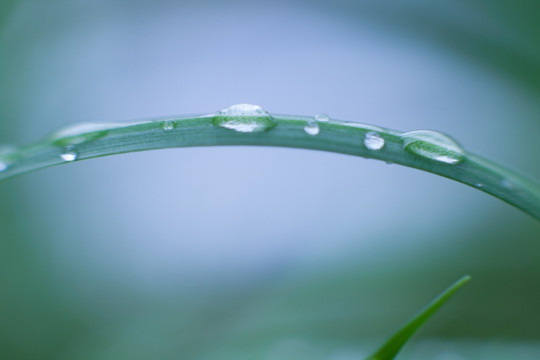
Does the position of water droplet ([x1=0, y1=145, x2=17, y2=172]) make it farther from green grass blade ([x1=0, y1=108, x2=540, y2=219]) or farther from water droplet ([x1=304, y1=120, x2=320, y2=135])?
water droplet ([x1=304, y1=120, x2=320, y2=135])

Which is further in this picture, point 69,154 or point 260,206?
point 260,206

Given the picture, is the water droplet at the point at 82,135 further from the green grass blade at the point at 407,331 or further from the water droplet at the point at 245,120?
the green grass blade at the point at 407,331

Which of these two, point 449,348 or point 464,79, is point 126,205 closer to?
point 464,79

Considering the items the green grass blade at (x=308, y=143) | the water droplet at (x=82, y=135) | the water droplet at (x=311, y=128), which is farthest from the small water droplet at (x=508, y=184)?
the water droplet at (x=82, y=135)

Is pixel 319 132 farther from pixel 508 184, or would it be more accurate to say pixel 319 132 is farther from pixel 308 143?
pixel 508 184

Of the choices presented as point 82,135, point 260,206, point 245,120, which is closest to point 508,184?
point 245,120

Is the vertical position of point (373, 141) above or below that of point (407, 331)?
above

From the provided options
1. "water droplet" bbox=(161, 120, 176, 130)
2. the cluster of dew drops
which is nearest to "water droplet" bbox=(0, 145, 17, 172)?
the cluster of dew drops
